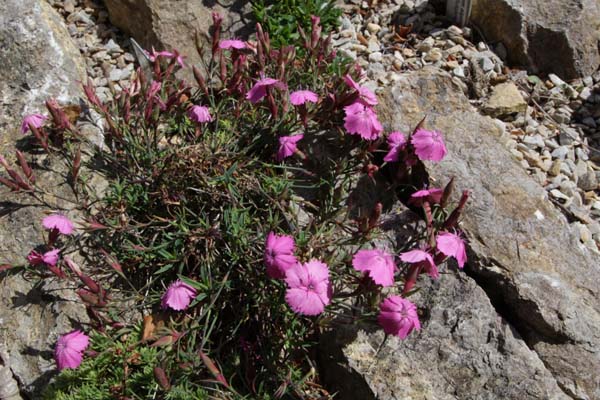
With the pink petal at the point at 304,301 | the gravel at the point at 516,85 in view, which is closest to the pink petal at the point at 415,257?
the pink petal at the point at 304,301

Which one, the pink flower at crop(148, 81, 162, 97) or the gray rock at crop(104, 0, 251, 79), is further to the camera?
the gray rock at crop(104, 0, 251, 79)

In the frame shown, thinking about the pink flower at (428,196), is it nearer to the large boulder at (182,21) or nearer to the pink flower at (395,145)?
the pink flower at (395,145)

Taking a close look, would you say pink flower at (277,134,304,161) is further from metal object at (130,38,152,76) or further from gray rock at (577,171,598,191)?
gray rock at (577,171,598,191)

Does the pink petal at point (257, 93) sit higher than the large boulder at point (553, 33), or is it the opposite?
the pink petal at point (257, 93)

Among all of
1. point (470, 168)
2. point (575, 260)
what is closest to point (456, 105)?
point (470, 168)

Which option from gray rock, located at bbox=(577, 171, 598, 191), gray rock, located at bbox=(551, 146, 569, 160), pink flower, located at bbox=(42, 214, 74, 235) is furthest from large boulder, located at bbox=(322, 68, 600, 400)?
pink flower, located at bbox=(42, 214, 74, 235)

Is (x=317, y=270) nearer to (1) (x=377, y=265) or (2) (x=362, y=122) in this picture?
(1) (x=377, y=265)

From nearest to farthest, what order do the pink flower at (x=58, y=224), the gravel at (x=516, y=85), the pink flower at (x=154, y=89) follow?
the pink flower at (x=58, y=224), the pink flower at (x=154, y=89), the gravel at (x=516, y=85)

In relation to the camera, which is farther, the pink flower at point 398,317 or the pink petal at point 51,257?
the pink petal at point 51,257

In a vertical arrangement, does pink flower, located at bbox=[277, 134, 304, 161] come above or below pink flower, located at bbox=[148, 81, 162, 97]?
below
